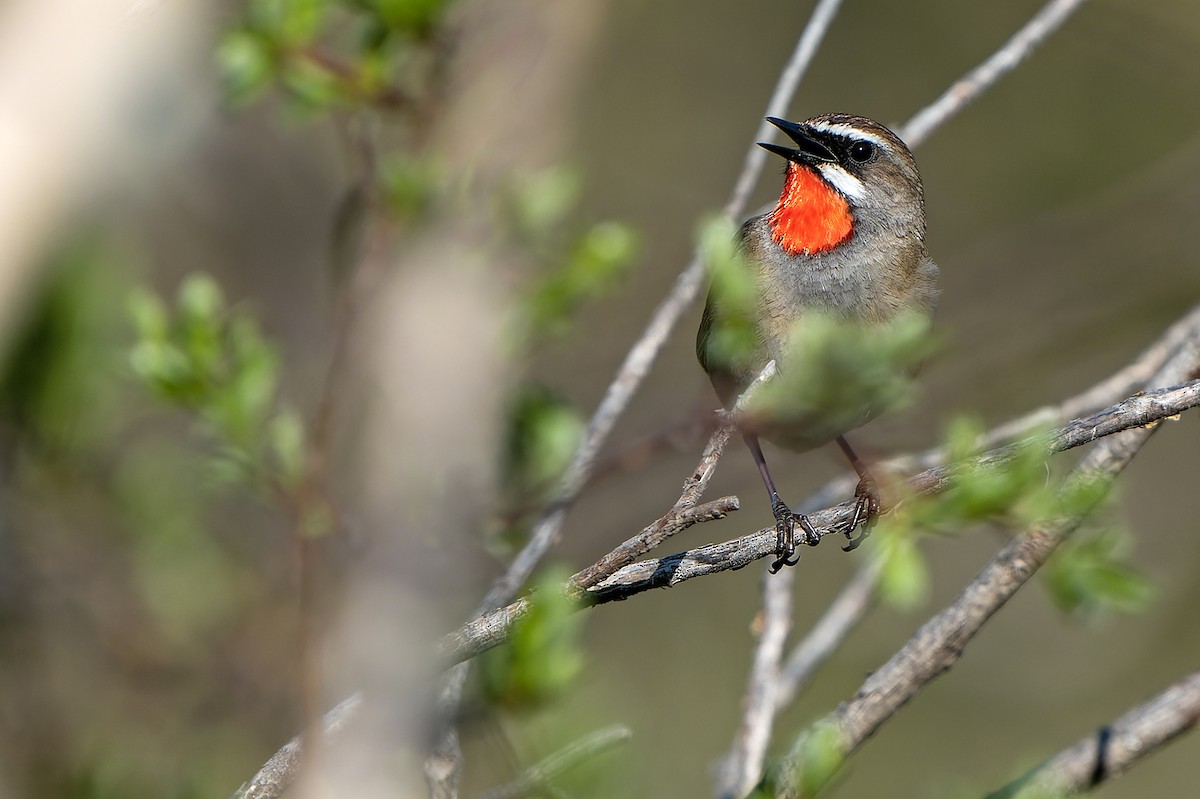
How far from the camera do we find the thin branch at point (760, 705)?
3.12 meters

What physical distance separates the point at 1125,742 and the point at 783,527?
3.22 ft

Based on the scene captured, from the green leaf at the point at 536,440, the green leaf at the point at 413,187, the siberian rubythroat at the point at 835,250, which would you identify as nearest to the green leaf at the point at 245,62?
the green leaf at the point at 413,187

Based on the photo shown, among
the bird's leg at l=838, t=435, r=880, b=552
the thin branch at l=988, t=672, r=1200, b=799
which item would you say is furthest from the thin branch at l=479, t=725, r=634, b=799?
the thin branch at l=988, t=672, r=1200, b=799

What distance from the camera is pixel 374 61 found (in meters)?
3.31

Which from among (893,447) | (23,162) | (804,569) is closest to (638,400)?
(804,569)

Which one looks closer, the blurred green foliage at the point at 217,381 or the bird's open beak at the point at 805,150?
the blurred green foliage at the point at 217,381

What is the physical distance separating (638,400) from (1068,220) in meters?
2.34

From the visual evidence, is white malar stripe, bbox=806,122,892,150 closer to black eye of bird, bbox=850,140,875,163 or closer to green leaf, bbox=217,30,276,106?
black eye of bird, bbox=850,140,875,163

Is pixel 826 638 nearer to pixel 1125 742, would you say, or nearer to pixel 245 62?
pixel 1125 742

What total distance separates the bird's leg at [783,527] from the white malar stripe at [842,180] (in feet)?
3.77

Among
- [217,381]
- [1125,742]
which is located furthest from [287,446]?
[1125,742]

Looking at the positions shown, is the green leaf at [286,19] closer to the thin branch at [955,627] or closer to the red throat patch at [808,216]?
the red throat patch at [808,216]

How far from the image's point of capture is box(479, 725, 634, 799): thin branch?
2432mm

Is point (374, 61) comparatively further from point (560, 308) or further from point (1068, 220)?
point (1068, 220)
